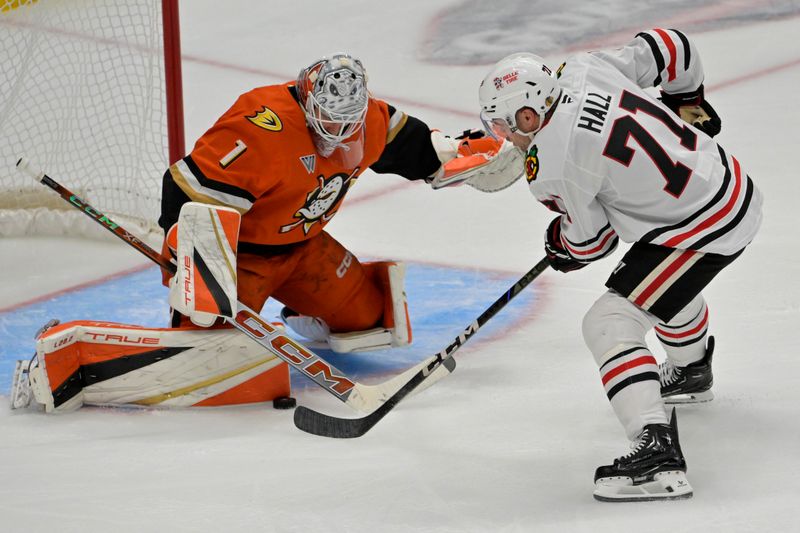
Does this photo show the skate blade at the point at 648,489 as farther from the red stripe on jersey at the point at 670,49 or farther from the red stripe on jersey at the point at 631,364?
the red stripe on jersey at the point at 670,49

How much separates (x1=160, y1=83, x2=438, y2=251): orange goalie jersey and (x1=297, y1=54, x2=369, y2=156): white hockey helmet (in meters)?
0.08

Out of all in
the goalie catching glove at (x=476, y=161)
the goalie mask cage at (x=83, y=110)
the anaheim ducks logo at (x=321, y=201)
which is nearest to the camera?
the anaheim ducks logo at (x=321, y=201)

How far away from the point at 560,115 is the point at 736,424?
85 centimetres

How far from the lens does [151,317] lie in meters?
3.57

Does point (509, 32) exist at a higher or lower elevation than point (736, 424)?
higher

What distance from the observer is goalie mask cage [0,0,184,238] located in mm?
4113

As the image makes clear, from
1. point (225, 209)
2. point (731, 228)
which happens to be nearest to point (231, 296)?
point (225, 209)

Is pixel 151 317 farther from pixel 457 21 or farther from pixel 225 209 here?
pixel 457 21

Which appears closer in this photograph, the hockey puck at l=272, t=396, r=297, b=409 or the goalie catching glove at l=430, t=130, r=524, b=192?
the hockey puck at l=272, t=396, r=297, b=409

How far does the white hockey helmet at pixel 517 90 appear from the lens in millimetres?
2248

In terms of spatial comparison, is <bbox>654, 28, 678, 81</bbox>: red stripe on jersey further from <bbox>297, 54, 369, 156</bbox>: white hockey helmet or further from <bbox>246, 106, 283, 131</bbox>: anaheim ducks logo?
<bbox>246, 106, 283, 131</bbox>: anaheim ducks logo

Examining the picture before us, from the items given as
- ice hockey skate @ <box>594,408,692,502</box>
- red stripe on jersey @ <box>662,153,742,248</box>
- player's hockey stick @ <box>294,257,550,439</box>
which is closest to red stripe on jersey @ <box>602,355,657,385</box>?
ice hockey skate @ <box>594,408,692,502</box>

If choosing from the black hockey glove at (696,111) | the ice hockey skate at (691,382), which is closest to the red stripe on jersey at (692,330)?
the ice hockey skate at (691,382)

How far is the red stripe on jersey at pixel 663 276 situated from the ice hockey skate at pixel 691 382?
0.46 m
